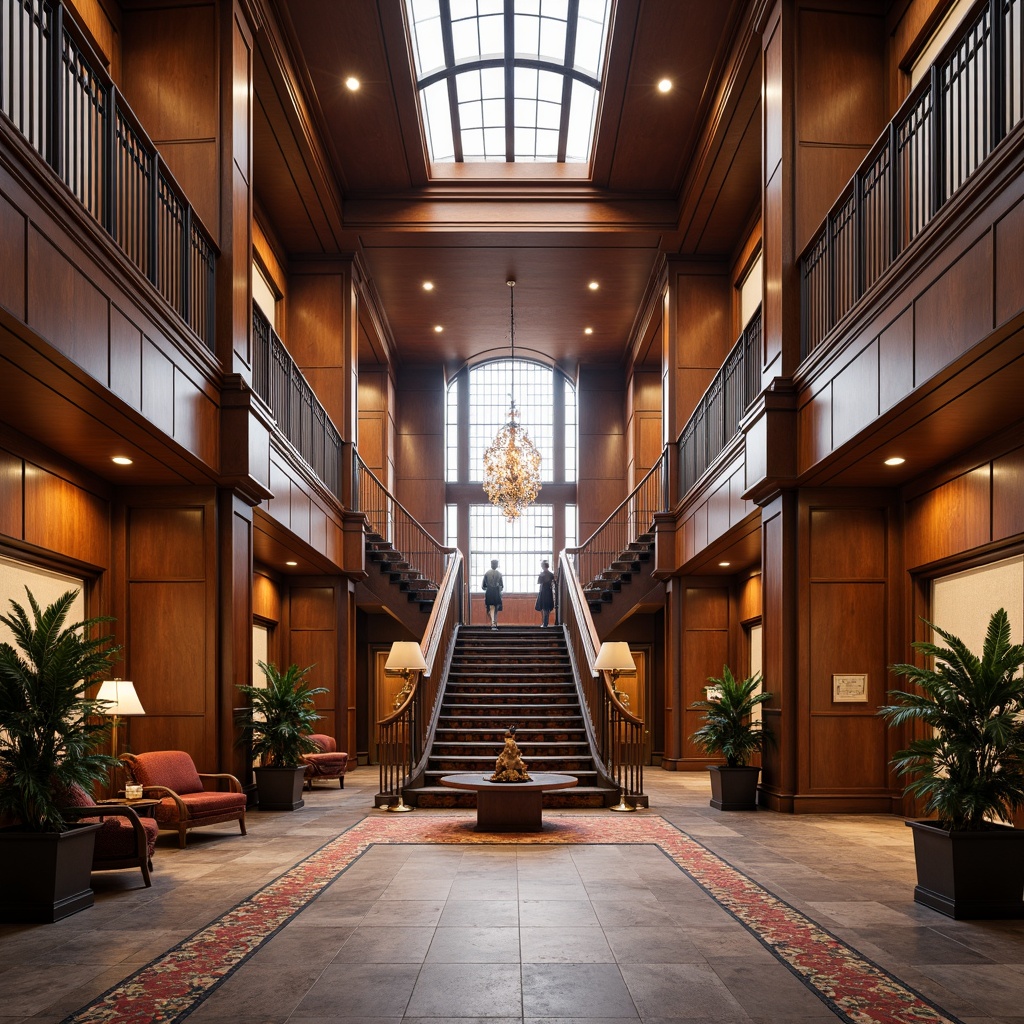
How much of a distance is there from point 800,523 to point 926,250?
11.5 feet

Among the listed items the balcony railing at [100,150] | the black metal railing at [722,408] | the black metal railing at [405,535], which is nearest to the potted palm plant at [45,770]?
the balcony railing at [100,150]

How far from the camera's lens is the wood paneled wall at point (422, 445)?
21922 millimetres

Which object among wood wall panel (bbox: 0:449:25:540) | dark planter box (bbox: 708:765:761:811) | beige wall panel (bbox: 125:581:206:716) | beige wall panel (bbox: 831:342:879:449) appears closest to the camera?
wood wall panel (bbox: 0:449:25:540)

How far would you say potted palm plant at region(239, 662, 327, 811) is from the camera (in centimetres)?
1016

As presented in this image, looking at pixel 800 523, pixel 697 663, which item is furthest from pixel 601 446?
pixel 800 523

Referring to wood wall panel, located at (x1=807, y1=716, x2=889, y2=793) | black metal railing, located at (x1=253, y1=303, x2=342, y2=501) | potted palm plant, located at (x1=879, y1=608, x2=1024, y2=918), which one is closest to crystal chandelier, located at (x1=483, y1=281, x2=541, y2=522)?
black metal railing, located at (x1=253, y1=303, x2=342, y2=501)

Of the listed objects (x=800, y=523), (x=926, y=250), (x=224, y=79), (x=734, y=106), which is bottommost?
(x=800, y=523)

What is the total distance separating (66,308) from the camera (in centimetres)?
611

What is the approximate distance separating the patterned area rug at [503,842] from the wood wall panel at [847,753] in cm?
189

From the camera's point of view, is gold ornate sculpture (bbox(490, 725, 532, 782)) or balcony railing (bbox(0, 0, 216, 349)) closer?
balcony railing (bbox(0, 0, 216, 349))

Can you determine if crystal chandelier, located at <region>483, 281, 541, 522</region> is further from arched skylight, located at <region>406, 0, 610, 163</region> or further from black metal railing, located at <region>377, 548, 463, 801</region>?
arched skylight, located at <region>406, 0, 610, 163</region>

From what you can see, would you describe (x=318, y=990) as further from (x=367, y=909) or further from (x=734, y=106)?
(x=734, y=106)

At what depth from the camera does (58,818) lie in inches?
224

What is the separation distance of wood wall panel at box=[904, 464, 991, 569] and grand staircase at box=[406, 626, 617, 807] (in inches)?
145
